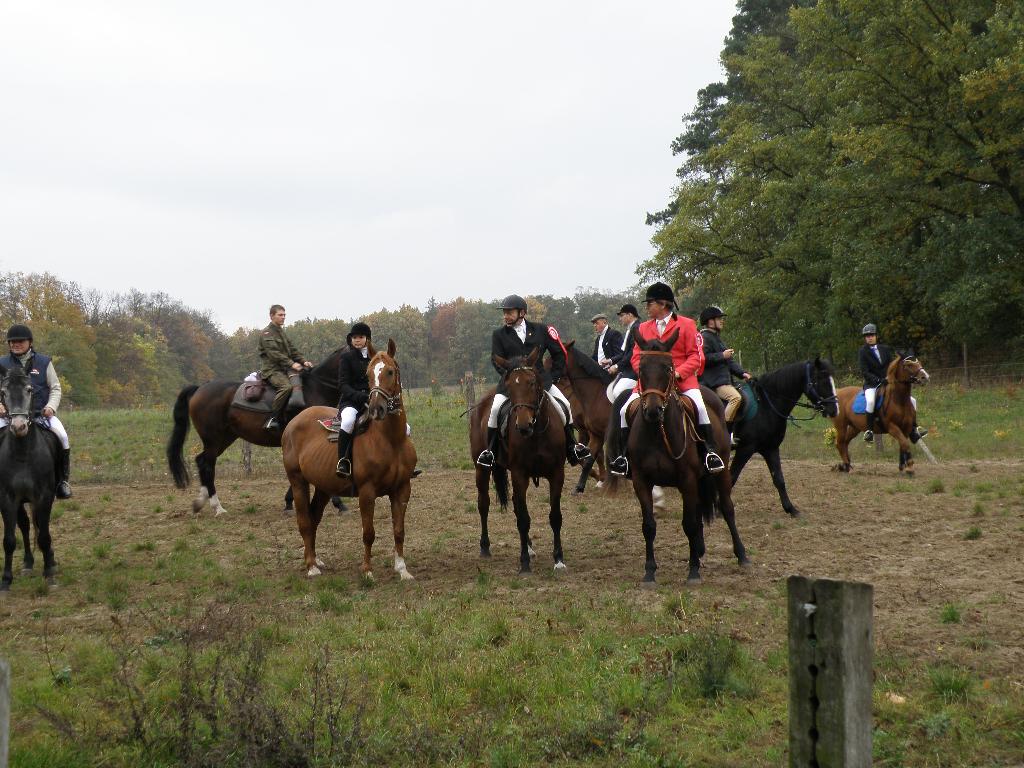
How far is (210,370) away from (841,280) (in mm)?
84947

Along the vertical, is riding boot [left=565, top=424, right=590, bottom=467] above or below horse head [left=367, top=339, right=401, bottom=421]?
below

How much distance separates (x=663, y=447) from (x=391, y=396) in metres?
3.00

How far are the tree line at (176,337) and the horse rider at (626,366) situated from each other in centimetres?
4031

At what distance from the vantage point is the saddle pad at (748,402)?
1259 cm

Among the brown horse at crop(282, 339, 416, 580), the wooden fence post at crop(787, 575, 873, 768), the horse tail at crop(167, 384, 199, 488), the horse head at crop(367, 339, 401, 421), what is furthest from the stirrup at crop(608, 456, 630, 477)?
the horse tail at crop(167, 384, 199, 488)

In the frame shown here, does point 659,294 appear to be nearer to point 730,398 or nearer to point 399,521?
point 730,398

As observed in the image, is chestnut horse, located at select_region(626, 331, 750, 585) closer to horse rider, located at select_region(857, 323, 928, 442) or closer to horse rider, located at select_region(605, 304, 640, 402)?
horse rider, located at select_region(605, 304, 640, 402)

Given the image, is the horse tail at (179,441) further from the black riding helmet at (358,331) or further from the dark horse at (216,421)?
the black riding helmet at (358,331)

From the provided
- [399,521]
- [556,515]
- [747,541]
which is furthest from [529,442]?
[747,541]

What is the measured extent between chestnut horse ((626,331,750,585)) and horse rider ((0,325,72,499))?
668 centimetres

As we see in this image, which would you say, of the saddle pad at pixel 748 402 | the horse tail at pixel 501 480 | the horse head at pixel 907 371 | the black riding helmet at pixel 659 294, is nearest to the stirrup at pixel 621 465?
the black riding helmet at pixel 659 294

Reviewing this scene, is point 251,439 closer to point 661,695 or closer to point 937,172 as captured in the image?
point 661,695

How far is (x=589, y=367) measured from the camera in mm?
14594

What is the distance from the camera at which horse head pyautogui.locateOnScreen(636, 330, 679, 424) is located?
8664 millimetres
